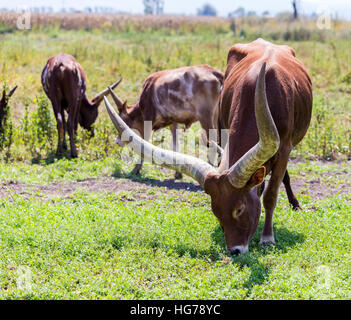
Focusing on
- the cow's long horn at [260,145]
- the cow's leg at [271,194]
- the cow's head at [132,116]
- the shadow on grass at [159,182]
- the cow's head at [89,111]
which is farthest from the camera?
the cow's head at [89,111]

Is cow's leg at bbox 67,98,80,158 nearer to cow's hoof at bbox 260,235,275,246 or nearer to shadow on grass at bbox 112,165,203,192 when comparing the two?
shadow on grass at bbox 112,165,203,192

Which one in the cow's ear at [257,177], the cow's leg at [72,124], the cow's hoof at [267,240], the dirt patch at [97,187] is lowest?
the dirt patch at [97,187]

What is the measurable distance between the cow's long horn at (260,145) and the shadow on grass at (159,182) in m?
3.60

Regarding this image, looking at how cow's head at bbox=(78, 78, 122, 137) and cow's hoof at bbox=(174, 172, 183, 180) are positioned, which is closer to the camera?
cow's hoof at bbox=(174, 172, 183, 180)

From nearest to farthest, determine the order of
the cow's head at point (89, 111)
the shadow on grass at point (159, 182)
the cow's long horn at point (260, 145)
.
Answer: the cow's long horn at point (260, 145) < the shadow on grass at point (159, 182) < the cow's head at point (89, 111)

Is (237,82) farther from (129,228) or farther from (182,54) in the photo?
(182,54)

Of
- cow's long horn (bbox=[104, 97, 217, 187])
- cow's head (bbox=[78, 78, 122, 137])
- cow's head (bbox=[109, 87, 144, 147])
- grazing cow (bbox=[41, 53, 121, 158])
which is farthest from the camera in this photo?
cow's head (bbox=[78, 78, 122, 137])

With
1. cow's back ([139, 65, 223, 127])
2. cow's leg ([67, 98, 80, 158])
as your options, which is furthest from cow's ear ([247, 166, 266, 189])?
cow's leg ([67, 98, 80, 158])

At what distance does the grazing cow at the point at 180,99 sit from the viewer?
9.45 metres

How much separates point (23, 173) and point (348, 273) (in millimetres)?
6172

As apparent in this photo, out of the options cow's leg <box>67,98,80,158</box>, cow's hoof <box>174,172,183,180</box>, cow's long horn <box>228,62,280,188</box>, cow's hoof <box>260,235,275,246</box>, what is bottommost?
cow's hoof <box>174,172,183,180</box>

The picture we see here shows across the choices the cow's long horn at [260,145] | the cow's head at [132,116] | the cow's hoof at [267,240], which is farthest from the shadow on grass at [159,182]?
the cow's long horn at [260,145]

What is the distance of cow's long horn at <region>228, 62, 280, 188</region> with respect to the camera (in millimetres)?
4273

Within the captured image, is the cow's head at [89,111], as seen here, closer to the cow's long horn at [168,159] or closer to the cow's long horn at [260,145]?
the cow's long horn at [168,159]
